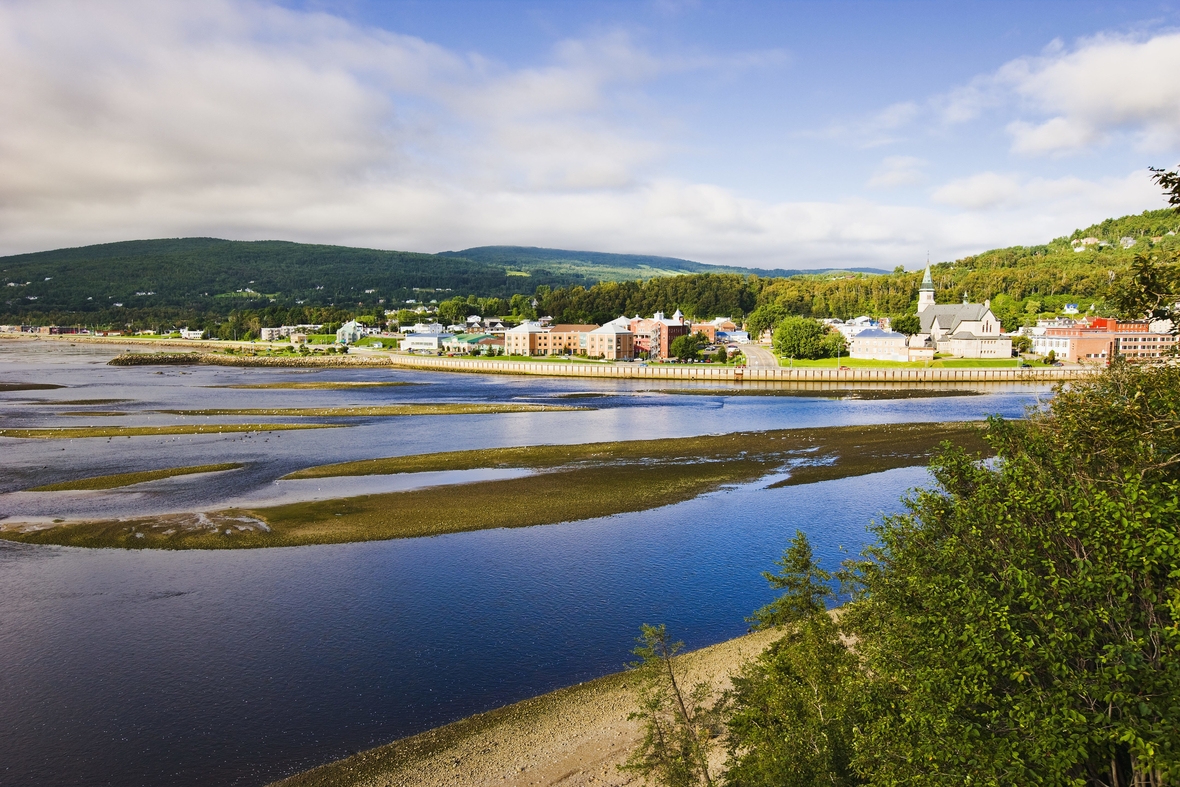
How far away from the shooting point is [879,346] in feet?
368

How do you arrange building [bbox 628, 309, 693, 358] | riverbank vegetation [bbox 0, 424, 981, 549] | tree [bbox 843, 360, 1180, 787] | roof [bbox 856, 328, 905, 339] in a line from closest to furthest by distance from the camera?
tree [bbox 843, 360, 1180, 787]
riverbank vegetation [bbox 0, 424, 981, 549]
roof [bbox 856, 328, 905, 339]
building [bbox 628, 309, 693, 358]

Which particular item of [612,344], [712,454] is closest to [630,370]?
[612,344]

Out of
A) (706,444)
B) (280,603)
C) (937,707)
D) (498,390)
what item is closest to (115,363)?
(498,390)

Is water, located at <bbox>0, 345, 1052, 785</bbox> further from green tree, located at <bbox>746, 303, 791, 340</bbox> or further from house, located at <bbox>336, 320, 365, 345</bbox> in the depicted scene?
house, located at <bbox>336, 320, 365, 345</bbox>

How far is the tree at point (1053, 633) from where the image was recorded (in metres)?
7.62

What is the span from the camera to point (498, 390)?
88.1 metres

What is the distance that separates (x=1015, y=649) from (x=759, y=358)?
4308 inches

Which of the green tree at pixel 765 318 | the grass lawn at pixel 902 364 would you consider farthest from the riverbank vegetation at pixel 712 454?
the green tree at pixel 765 318

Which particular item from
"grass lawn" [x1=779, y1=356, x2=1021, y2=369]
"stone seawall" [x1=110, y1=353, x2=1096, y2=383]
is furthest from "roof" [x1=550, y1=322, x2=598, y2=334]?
"grass lawn" [x1=779, y1=356, x2=1021, y2=369]

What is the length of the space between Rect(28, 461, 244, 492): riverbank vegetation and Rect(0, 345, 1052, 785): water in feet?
4.12

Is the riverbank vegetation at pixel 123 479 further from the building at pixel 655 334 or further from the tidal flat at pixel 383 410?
the building at pixel 655 334

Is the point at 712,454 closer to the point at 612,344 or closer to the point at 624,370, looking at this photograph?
the point at 624,370

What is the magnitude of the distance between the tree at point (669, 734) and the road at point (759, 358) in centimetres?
9119

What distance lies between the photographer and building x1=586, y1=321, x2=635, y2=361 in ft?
414
